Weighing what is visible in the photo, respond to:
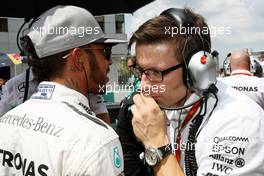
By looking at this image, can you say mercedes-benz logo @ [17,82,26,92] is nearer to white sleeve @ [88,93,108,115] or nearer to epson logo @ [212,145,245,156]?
white sleeve @ [88,93,108,115]

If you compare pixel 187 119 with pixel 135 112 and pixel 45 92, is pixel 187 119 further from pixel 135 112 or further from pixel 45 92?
pixel 45 92

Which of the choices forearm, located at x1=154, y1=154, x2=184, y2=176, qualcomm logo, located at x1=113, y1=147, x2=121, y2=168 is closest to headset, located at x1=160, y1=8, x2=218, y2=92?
forearm, located at x1=154, y1=154, x2=184, y2=176

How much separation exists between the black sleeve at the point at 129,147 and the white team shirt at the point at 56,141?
505mm

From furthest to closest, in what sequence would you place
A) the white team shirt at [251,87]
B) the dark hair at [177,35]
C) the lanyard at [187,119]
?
the white team shirt at [251,87], the dark hair at [177,35], the lanyard at [187,119]

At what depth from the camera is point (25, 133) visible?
4.94 feet

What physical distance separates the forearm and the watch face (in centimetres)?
3

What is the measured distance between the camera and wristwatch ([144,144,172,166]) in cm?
179

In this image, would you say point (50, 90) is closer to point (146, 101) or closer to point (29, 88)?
point (146, 101)

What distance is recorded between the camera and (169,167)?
176cm

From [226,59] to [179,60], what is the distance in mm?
4758

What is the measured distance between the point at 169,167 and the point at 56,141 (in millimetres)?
569

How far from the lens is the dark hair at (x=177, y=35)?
2033 mm

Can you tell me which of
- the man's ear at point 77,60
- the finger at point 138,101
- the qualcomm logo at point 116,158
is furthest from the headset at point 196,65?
the qualcomm logo at point 116,158

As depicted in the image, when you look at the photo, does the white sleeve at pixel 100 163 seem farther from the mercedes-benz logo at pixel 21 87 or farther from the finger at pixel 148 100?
the mercedes-benz logo at pixel 21 87
